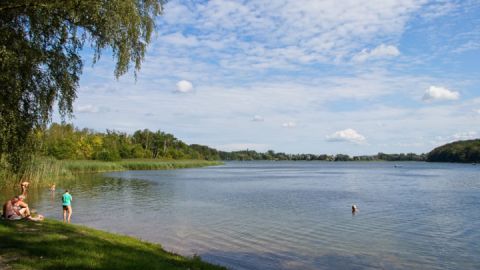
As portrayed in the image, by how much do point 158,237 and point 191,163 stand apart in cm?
11302

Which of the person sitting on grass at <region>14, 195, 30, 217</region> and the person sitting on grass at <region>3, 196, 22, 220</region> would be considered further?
the person sitting on grass at <region>14, 195, 30, 217</region>

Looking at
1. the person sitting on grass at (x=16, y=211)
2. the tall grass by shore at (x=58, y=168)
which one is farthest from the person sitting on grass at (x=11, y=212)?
the tall grass by shore at (x=58, y=168)

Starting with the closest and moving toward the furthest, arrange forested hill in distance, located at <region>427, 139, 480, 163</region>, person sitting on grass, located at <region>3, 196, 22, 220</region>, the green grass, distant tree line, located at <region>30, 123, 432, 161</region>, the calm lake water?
the green grass, the calm lake water, person sitting on grass, located at <region>3, 196, 22, 220</region>, distant tree line, located at <region>30, 123, 432, 161</region>, forested hill in distance, located at <region>427, 139, 480, 163</region>

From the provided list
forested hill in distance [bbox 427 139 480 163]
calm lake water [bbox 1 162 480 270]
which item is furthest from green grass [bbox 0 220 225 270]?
forested hill in distance [bbox 427 139 480 163]

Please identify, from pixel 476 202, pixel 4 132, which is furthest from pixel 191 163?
pixel 4 132

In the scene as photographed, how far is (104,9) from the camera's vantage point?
34.6 feet

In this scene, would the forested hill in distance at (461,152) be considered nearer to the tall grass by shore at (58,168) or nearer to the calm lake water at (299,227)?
the tall grass by shore at (58,168)

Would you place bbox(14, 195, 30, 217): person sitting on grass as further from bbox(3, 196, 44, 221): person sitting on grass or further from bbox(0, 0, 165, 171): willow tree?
bbox(0, 0, 165, 171): willow tree

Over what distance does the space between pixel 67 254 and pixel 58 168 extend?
41.0 meters

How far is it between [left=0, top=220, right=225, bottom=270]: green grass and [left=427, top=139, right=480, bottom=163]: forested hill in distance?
178812mm

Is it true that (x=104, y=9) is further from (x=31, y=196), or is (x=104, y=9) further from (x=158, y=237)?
(x=31, y=196)

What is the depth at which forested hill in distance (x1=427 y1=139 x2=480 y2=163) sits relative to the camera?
548 feet

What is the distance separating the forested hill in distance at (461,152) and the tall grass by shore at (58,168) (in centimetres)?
10924

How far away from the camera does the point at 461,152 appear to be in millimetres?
175500
